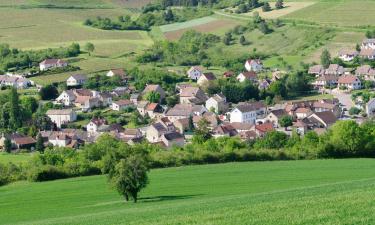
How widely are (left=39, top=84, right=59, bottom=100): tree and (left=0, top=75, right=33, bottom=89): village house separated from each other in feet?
15.5

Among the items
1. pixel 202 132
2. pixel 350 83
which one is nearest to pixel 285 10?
pixel 350 83

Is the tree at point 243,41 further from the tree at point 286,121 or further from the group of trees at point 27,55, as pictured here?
the tree at point 286,121

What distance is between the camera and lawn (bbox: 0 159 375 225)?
48.8 feet

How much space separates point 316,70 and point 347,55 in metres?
5.91

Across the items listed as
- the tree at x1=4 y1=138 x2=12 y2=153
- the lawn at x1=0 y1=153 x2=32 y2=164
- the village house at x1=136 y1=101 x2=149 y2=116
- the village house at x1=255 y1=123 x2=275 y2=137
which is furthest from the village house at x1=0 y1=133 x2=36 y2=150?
the village house at x1=255 y1=123 x2=275 y2=137

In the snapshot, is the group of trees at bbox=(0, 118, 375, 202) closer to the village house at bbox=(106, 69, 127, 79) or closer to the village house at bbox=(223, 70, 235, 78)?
the village house at bbox=(223, 70, 235, 78)

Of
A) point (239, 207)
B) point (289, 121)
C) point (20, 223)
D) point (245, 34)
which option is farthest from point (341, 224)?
point (245, 34)

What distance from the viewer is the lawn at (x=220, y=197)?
14.9m

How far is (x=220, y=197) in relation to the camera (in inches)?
887

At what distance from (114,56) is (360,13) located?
2689cm

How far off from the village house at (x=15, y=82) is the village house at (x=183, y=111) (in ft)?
53.1

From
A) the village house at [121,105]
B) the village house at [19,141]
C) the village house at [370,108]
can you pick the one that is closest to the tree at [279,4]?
the village house at [121,105]

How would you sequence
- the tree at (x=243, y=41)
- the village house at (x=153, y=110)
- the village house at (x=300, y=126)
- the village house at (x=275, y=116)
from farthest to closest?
the tree at (x=243, y=41)
the village house at (x=153, y=110)
the village house at (x=275, y=116)
the village house at (x=300, y=126)

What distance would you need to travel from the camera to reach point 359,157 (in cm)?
3500
